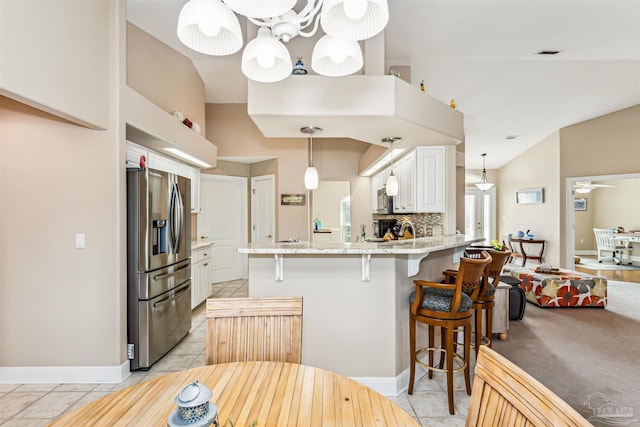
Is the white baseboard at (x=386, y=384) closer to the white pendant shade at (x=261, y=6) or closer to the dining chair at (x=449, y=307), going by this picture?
the dining chair at (x=449, y=307)

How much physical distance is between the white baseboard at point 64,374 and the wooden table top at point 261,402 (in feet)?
6.12

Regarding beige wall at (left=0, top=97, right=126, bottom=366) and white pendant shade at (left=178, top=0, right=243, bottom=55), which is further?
beige wall at (left=0, top=97, right=126, bottom=366)

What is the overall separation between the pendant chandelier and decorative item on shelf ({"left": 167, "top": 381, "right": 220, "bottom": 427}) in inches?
47.7

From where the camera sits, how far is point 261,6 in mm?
1115

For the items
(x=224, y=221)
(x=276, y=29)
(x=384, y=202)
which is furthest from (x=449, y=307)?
(x=224, y=221)

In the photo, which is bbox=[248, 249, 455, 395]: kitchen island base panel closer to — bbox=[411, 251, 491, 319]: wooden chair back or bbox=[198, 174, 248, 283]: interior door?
bbox=[411, 251, 491, 319]: wooden chair back

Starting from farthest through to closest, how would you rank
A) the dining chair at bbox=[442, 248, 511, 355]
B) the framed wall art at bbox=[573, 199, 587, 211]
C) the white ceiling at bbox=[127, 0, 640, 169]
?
the framed wall art at bbox=[573, 199, 587, 211] < the white ceiling at bbox=[127, 0, 640, 169] < the dining chair at bbox=[442, 248, 511, 355]

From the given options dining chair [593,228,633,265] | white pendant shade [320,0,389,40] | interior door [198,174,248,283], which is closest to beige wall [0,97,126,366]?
white pendant shade [320,0,389,40]

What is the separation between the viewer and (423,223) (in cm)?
472

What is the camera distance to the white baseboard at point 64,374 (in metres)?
2.54

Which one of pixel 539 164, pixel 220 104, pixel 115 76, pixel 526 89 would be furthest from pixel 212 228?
pixel 539 164

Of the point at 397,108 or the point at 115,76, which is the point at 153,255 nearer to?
the point at 115,76

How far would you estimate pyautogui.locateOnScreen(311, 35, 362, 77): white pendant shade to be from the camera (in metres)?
1.49

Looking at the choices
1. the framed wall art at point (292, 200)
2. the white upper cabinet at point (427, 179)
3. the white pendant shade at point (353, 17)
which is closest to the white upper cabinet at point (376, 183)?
the white upper cabinet at point (427, 179)
